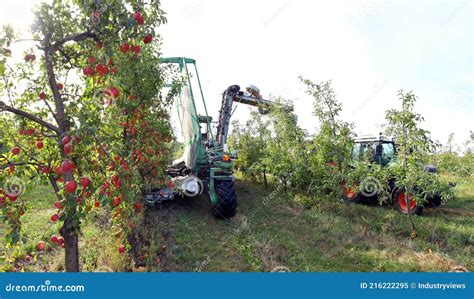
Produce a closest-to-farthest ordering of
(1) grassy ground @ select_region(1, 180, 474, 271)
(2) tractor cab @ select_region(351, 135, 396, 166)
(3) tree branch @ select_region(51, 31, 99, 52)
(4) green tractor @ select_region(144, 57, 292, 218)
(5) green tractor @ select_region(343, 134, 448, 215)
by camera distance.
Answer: (3) tree branch @ select_region(51, 31, 99, 52), (1) grassy ground @ select_region(1, 180, 474, 271), (4) green tractor @ select_region(144, 57, 292, 218), (5) green tractor @ select_region(343, 134, 448, 215), (2) tractor cab @ select_region(351, 135, 396, 166)

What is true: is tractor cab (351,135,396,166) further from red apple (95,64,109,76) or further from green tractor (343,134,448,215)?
red apple (95,64,109,76)

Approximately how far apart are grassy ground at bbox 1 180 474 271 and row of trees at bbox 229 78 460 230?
74 cm

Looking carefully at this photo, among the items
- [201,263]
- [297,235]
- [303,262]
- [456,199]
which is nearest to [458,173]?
[456,199]

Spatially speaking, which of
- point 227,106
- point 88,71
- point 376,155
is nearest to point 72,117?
point 88,71

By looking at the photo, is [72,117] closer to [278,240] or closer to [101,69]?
[101,69]

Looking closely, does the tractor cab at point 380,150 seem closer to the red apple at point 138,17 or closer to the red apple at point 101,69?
the red apple at point 138,17

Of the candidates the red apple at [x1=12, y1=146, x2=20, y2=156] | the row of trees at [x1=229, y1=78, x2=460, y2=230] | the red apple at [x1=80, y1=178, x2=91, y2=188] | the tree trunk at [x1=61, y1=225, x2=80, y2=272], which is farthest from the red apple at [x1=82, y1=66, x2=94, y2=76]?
the row of trees at [x1=229, y1=78, x2=460, y2=230]

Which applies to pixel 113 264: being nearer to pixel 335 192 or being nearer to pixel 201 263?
pixel 201 263

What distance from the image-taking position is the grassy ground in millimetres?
5578

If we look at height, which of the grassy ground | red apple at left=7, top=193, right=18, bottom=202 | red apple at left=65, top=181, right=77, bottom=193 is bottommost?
the grassy ground

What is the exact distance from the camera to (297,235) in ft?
24.2

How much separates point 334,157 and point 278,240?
9.62 ft

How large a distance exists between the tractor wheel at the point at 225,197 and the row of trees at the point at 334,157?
97.5 inches

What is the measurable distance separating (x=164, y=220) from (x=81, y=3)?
5.26 metres
